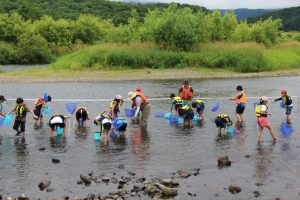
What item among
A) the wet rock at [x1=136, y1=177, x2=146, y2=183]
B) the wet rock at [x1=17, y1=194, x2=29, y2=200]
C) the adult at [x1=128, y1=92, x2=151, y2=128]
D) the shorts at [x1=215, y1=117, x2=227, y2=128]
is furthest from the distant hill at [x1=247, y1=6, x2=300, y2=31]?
the wet rock at [x1=17, y1=194, x2=29, y2=200]

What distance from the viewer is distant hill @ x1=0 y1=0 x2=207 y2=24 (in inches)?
3620

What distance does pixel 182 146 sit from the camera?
16828 millimetres

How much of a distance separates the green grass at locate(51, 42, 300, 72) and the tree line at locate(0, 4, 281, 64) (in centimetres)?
175

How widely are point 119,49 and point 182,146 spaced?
2985 cm

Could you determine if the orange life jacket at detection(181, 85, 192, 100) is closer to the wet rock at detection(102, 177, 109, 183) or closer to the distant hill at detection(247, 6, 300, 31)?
the wet rock at detection(102, 177, 109, 183)

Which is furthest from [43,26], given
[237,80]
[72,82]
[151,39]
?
[237,80]

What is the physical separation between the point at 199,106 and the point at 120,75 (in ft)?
69.1

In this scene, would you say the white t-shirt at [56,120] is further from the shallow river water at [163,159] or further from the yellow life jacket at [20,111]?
the yellow life jacket at [20,111]

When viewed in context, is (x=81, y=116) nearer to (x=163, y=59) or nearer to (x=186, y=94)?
(x=186, y=94)

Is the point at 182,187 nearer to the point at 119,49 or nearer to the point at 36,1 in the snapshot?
the point at 119,49

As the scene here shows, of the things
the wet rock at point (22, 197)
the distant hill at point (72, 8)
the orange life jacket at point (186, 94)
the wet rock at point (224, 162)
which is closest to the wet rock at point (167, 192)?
the wet rock at point (224, 162)

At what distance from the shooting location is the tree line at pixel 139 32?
46531mm

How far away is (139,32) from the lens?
163 ft

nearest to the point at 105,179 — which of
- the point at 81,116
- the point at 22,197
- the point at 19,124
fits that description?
the point at 22,197
